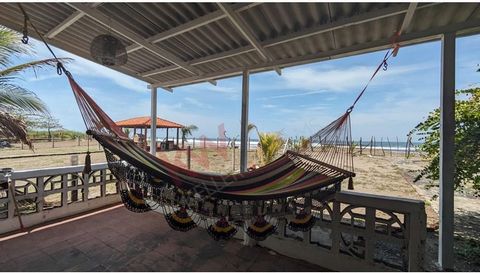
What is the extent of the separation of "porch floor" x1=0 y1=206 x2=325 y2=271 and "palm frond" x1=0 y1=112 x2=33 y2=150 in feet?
3.54

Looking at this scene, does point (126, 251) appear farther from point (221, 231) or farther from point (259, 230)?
Answer: point (259, 230)

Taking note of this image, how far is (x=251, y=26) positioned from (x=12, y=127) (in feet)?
9.23

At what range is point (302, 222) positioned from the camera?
1701 millimetres

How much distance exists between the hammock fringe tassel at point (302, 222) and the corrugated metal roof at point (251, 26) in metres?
1.60

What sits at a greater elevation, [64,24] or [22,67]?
[64,24]

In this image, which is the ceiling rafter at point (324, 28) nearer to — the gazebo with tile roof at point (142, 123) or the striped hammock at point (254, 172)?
the striped hammock at point (254, 172)

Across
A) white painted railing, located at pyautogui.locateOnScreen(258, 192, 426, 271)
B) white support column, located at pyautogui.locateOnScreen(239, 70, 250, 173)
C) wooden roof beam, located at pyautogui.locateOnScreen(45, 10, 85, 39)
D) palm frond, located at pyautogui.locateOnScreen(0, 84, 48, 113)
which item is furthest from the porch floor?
wooden roof beam, located at pyautogui.locateOnScreen(45, 10, 85, 39)

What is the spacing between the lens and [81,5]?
68.5 inches

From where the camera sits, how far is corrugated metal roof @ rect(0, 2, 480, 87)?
175 cm

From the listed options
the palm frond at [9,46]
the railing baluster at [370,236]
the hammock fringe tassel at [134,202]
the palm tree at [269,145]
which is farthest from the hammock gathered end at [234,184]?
the palm tree at [269,145]

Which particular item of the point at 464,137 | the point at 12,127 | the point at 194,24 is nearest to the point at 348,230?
the point at 464,137

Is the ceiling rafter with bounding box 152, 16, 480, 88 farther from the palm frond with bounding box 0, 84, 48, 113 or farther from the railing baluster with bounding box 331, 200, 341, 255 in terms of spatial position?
the palm frond with bounding box 0, 84, 48, 113

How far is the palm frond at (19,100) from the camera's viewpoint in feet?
8.17

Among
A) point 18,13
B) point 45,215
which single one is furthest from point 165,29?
point 45,215
